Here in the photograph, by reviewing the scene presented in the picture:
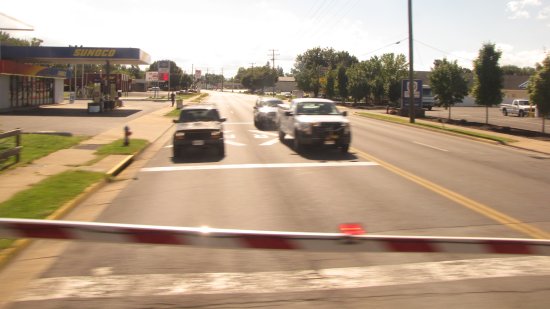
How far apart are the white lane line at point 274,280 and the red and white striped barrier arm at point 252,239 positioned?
1193 mm

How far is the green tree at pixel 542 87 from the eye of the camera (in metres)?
24.3

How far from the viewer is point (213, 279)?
518 cm

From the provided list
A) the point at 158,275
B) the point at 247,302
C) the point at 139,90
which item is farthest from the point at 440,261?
the point at 139,90

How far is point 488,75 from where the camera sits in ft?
100

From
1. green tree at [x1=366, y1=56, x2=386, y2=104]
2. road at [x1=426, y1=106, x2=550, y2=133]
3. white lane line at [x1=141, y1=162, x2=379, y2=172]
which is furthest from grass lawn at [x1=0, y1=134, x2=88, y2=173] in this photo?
green tree at [x1=366, y1=56, x2=386, y2=104]

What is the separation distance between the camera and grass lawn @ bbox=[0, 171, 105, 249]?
8.07m

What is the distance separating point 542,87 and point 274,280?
23.9m

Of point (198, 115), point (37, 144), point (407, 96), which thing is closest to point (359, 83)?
point (407, 96)

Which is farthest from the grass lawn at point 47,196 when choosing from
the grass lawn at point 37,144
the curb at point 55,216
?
the grass lawn at point 37,144

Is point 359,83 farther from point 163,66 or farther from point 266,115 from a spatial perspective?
point 163,66

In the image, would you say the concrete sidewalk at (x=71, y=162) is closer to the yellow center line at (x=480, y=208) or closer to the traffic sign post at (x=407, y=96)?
the yellow center line at (x=480, y=208)

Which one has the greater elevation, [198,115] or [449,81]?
[449,81]

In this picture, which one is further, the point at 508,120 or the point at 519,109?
the point at 519,109

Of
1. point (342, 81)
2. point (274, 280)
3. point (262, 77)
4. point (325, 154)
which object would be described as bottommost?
point (274, 280)
